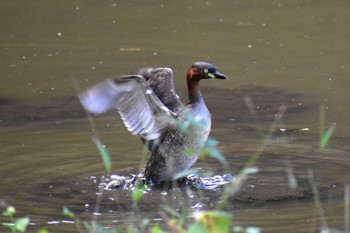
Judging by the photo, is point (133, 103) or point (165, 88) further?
point (165, 88)

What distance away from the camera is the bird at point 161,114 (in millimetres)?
6906

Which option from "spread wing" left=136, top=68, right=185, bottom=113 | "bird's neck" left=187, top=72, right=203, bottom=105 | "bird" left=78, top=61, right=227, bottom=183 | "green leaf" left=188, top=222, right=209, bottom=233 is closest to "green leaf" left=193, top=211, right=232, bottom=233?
"green leaf" left=188, top=222, right=209, bottom=233

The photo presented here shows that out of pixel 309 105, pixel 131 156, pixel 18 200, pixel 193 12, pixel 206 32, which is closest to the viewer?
pixel 18 200

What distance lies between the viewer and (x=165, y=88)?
7445mm

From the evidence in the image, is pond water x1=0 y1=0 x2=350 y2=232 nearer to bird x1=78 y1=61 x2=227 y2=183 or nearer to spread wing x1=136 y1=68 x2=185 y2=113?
bird x1=78 y1=61 x2=227 y2=183

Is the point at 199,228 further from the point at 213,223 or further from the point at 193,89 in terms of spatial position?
the point at 193,89

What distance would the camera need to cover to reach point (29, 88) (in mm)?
10539

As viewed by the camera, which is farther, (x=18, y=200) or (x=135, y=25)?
(x=135, y=25)

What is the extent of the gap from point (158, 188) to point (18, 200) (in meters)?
1.16

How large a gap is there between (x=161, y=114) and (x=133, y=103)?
0.97ft

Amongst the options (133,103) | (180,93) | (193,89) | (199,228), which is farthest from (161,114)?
(199,228)

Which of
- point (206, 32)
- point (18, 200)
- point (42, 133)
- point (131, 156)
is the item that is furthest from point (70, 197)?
point (206, 32)

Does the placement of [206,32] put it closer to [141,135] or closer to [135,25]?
A: [135,25]

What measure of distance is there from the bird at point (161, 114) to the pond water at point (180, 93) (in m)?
0.26
